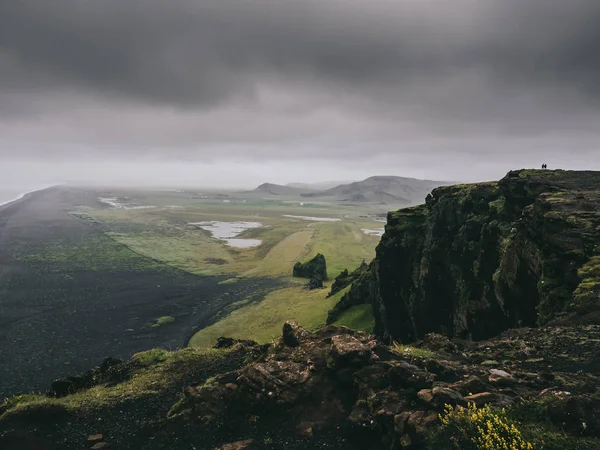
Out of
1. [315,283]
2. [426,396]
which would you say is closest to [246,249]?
[315,283]

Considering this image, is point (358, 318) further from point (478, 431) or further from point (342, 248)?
point (342, 248)

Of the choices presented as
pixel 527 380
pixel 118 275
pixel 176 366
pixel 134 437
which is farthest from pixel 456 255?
pixel 118 275

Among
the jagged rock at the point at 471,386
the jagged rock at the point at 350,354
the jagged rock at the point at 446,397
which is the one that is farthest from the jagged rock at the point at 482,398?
the jagged rock at the point at 350,354

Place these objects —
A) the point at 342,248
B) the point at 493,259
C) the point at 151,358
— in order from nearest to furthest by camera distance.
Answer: the point at 151,358 < the point at 493,259 < the point at 342,248

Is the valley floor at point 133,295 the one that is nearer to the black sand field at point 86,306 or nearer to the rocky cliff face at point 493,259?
the black sand field at point 86,306

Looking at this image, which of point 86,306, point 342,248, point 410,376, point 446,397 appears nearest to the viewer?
point 446,397

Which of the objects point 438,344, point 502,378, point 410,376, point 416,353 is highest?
point 502,378

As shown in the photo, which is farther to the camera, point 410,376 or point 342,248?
point 342,248

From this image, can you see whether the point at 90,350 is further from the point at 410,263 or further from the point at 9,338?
the point at 410,263
